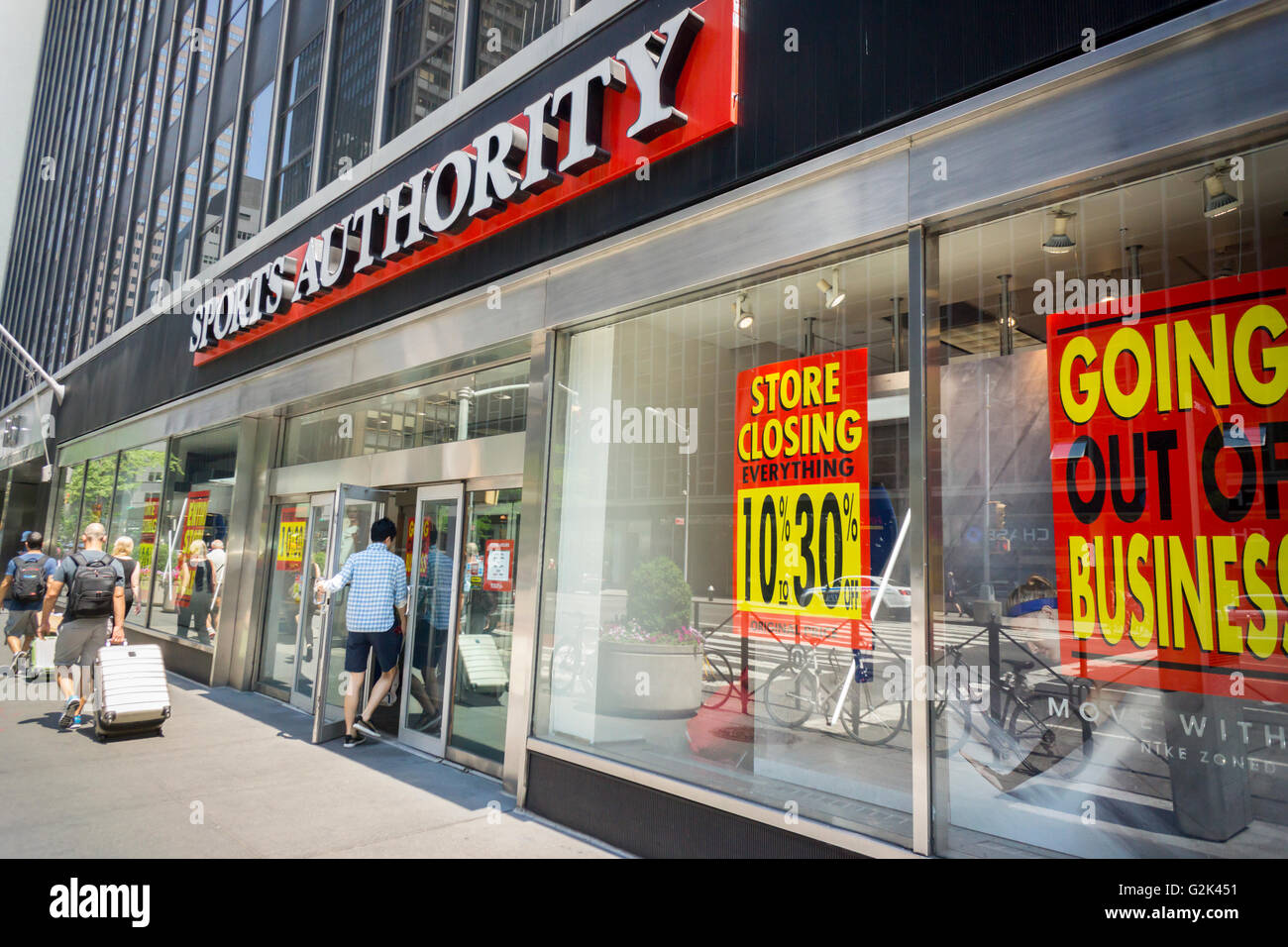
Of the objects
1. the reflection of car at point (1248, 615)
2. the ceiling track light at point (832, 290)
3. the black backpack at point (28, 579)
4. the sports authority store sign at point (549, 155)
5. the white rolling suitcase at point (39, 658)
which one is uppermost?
the sports authority store sign at point (549, 155)

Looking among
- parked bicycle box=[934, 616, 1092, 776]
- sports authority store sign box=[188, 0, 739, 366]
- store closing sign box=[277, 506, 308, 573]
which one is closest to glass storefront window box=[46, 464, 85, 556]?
store closing sign box=[277, 506, 308, 573]

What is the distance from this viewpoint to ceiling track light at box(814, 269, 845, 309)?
4.62m

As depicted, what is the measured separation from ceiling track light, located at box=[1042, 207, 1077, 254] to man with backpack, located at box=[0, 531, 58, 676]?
37.9 ft

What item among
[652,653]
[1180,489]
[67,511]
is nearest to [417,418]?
[652,653]

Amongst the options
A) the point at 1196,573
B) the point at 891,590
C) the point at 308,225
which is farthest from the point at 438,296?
the point at 1196,573

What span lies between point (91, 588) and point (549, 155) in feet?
20.3

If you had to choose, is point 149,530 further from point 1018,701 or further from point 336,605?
point 1018,701

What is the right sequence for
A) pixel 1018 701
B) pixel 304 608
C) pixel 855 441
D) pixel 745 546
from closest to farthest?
pixel 1018 701 < pixel 855 441 < pixel 745 546 < pixel 304 608

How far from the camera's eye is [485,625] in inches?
276

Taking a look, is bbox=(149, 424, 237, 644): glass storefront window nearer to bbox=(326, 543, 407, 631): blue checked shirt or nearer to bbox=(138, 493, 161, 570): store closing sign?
bbox=(138, 493, 161, 570): store closing sign

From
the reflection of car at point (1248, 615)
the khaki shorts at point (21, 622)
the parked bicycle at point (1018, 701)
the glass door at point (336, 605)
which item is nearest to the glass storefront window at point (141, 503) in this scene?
the khaki shorts at point (21, 622)

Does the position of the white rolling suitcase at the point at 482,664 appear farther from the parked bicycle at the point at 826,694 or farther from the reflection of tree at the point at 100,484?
the reflection of tree at the point at 100,484

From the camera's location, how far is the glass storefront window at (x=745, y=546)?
169 inches

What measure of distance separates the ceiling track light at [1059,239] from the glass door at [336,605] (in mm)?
6304
